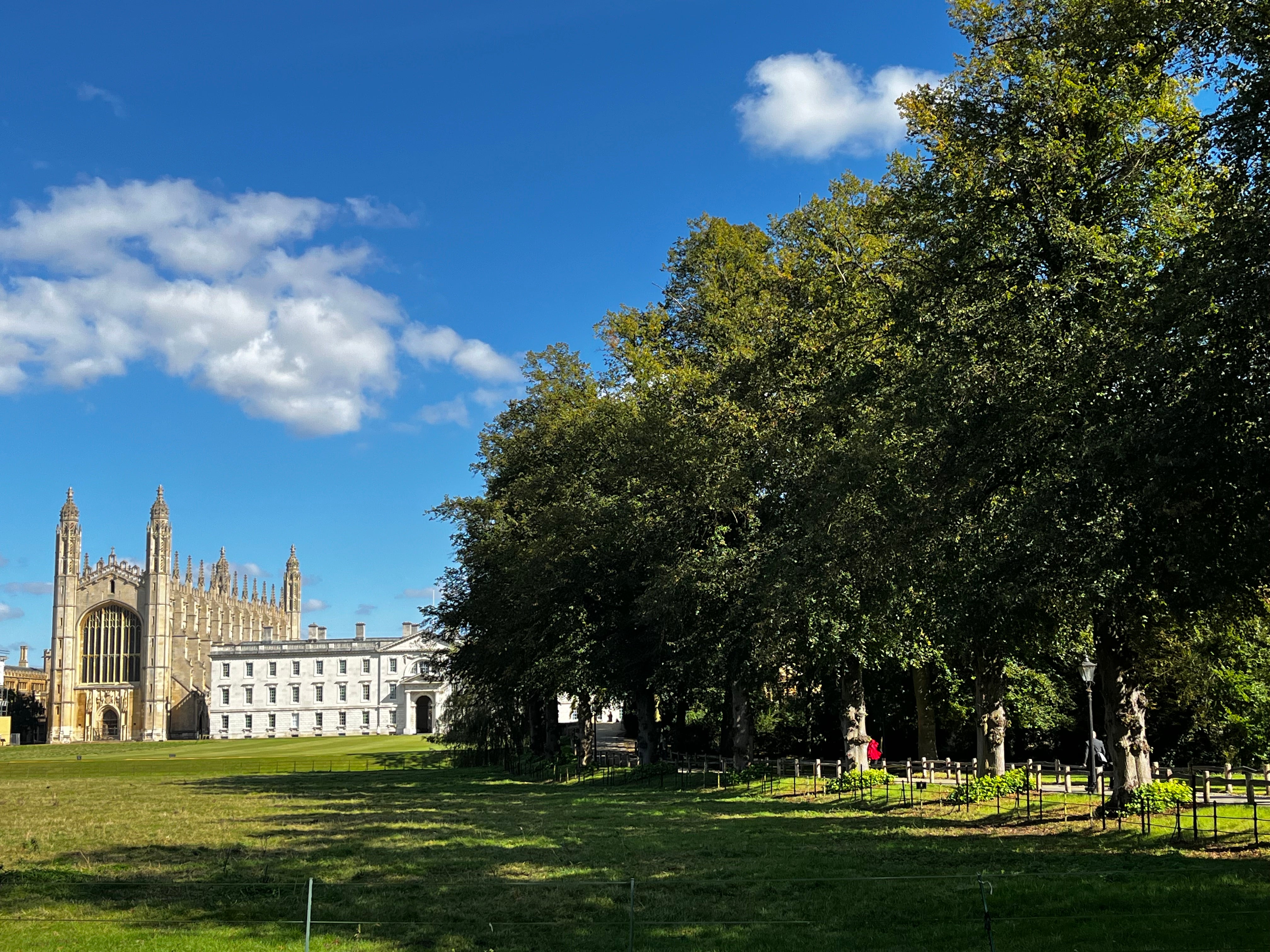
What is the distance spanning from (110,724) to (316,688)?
24.8m

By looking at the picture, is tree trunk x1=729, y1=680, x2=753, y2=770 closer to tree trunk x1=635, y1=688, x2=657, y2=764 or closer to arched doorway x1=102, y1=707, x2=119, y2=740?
tree trunk x1=635, y1=688, x2=657, y2=764

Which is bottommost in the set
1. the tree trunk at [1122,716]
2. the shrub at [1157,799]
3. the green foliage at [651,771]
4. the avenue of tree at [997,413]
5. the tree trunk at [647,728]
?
the green foliage at [651,771]

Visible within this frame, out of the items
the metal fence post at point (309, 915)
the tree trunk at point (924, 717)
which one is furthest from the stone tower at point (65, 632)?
the metal fence post at point (309, 915)

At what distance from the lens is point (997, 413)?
727 inches

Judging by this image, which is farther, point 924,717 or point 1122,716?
point 924,717

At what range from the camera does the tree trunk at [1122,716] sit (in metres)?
21.3

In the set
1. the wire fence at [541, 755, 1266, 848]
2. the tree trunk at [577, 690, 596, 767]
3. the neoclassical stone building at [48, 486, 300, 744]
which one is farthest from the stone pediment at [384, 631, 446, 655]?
the wire fence at [541, 755, 1266, 848]

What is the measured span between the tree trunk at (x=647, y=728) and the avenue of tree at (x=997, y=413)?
6324 millimetres

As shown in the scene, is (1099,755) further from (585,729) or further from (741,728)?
(585,729)

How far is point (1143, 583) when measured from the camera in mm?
17141

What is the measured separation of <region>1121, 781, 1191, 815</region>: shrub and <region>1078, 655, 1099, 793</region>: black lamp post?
5699 millimetres

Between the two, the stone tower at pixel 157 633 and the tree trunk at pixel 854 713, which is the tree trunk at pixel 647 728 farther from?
the stone tower at pixel 157 633

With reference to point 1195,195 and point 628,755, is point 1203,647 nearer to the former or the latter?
point 1195,195

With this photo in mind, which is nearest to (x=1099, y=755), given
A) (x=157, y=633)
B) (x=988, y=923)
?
(x=988, y=923)
